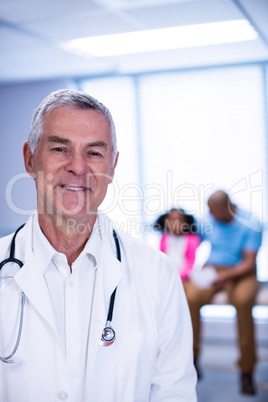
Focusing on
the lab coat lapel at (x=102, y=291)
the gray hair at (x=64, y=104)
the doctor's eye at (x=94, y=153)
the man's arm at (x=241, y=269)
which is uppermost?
the gray hair at (x=64, y=104)

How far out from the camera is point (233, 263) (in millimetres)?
Result: 2674

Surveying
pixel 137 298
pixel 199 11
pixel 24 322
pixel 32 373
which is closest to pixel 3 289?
pixel 24 322

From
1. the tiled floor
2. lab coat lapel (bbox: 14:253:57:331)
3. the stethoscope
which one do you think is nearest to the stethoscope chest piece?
the stethoscope

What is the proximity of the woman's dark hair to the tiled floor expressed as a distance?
79cm

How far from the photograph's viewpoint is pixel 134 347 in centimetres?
104

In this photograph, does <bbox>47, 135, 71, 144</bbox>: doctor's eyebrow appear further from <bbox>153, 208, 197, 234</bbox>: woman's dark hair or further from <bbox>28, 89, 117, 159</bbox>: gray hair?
<bbox>153, 208, 197, 234</bbox>: woman's dark hair

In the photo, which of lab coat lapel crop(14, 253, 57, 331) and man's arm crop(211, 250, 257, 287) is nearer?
lab coat lapel crop(14, 253, 57, 331)

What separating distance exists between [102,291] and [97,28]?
1.88 m

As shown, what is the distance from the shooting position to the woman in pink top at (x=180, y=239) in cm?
272

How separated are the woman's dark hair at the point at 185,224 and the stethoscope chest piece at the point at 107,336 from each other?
5.93 feet

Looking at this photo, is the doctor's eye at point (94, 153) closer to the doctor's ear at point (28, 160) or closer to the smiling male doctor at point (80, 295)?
the smiling male doctor at point (80, 295)

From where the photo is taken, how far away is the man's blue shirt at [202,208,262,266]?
2.62 meters

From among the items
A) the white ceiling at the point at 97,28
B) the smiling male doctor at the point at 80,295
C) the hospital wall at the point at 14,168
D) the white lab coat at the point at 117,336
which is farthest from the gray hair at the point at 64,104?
the white ceiling at the point at 97,28

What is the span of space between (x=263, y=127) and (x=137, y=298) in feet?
8.33
